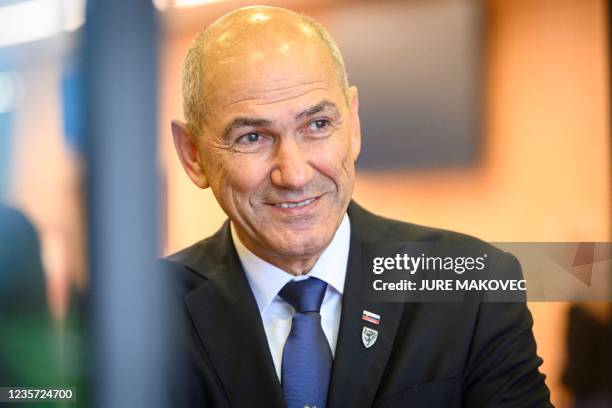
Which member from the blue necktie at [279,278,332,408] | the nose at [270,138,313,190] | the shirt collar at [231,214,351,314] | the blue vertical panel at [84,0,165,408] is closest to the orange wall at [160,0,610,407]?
the shirt collar at [231,214,351,314]

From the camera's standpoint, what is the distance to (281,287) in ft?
6.21

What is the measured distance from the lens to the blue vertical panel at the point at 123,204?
197cm

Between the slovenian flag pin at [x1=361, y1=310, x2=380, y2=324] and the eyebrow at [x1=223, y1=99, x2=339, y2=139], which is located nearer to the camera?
the eyebrow at [x1=223, y1=99, x2=339, y2=139]

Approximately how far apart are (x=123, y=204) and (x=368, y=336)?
2.42ft

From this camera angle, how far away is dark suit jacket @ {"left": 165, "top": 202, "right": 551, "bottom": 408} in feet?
5.84

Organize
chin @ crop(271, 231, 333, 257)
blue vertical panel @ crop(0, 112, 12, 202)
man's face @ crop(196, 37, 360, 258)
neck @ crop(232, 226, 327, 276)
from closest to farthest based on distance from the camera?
man's face @ crop(196, 37, 360, 258) → chin @ crop(271, 231, 333, 257) → neck @ crop(232, 226, 327, 276) → blue vertical panel @ crop(0, 112, 12, 202)

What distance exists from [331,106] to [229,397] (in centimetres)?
75

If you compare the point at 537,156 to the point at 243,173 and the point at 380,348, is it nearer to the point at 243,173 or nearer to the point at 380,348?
the point at 380,348

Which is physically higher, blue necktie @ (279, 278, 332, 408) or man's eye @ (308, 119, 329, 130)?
man's eye @ (308, 119, 329, 130)

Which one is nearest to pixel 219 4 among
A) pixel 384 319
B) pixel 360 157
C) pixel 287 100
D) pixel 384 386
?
pixel 287 100

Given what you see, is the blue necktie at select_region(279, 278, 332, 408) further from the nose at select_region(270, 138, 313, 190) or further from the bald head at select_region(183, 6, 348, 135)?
the bald head at select_region(183, 6, 348, 135)

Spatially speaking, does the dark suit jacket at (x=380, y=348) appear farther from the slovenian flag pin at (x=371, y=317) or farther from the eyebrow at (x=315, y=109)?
the eyebrow at (x=315, y=109)

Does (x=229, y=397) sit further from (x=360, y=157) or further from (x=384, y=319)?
(x=360, y=157)

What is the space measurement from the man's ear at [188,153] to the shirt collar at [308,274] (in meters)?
0.23
